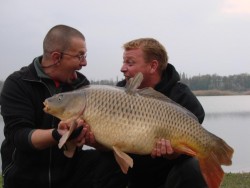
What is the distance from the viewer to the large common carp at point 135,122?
7.22ft

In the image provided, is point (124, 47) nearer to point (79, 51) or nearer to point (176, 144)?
point (79, 51)

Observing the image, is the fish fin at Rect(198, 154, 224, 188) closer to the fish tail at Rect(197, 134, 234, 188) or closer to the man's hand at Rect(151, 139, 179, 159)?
the fish tail at Rect(197, 134, 234, 188)

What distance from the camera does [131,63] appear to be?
2916 millimetres

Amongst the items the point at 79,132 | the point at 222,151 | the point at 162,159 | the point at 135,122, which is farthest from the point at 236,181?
the point at 79,132

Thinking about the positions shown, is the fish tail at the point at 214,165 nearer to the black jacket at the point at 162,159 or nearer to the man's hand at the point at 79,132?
the black jacket at the point at 162,159

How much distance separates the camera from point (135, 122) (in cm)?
222

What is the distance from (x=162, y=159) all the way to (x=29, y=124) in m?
0.87

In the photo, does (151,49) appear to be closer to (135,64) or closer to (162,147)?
(135,64)

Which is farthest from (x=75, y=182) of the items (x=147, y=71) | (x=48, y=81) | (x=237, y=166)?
(x=237, y=166)

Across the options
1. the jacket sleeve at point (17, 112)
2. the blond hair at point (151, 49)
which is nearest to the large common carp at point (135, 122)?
the jacket sleeve at point (17, 112)

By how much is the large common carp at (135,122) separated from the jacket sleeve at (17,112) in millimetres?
317

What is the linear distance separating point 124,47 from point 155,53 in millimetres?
207

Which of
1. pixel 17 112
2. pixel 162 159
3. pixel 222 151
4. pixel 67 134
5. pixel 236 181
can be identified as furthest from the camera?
pixel 236 181

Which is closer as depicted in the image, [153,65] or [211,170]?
[211,170]
